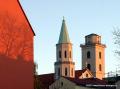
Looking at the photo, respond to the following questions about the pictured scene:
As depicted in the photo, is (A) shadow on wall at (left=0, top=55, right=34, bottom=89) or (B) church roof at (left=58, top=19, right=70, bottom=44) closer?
(A) shadow on wall at (left=0, top=55, right=34, bottom=89)

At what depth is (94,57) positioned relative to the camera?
144 meters

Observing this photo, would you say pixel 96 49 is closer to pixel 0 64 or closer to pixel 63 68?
pixel 63 68

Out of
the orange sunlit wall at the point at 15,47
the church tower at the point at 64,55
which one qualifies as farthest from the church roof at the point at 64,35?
the orange sunlit wall at the point at 15,47

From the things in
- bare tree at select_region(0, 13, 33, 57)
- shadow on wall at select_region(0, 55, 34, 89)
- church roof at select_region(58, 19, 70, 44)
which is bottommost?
shadow on wall at select_region(0, 55, 34, 89)

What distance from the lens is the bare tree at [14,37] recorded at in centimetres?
3716

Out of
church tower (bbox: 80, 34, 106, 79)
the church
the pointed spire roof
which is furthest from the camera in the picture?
church tower (bbox: 80, 34, 106, 79)

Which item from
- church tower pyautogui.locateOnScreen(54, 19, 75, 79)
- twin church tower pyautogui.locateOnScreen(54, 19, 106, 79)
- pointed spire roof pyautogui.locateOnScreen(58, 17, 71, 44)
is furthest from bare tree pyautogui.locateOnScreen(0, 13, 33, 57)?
pointed spire roof pyautogui.locateOnScreen(58, 17, 71, 44)

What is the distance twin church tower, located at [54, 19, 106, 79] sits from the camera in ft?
444

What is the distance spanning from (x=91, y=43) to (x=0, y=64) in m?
111

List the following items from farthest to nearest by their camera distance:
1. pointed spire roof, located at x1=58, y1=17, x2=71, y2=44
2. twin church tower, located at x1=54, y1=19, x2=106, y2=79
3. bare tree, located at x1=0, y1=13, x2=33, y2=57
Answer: pointed spire roof, located at x1=58, y1=17, x2=71, y2=44
twin church tower, located at x1=54, y1=19, x2=106, y2=79
bare tree, located at x1=0, y1=13, x2=33, y2=57

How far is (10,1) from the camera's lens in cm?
3838

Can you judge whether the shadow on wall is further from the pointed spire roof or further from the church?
the pointed spire roof

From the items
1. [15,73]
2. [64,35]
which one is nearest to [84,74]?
[64,35]

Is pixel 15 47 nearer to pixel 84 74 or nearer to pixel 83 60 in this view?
pixel 84 74
